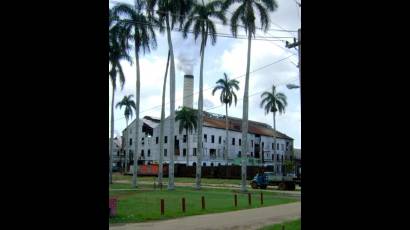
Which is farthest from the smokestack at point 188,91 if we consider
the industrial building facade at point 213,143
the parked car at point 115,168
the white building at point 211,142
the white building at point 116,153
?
the white building at point 116,153

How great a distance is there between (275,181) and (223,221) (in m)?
28.9

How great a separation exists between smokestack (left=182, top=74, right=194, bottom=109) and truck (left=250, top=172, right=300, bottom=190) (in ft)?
160

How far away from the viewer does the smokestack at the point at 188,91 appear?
91562mm

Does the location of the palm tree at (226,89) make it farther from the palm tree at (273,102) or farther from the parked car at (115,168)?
the parked car at (115,168)

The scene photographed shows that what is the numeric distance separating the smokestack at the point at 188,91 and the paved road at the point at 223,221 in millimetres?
72584

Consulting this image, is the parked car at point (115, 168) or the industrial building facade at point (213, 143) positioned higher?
the industrial building facade at point (213, 143)

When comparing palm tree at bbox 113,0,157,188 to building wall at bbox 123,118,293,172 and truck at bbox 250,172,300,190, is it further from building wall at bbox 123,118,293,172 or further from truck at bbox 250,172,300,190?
building wall at bbox 123,118,293,172

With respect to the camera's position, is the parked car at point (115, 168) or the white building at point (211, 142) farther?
the parked car at point (115, 168)

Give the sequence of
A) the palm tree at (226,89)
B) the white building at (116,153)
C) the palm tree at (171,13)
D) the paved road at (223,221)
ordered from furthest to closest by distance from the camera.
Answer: the white building at (116,153)
the palm tree at (226,89)
the palm tree at (171,13)
the paved road at (223,221)

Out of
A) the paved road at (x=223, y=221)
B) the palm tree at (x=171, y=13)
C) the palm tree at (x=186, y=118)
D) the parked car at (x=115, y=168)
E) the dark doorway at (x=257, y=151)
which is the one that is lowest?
the parked car at (x=115, y=168)

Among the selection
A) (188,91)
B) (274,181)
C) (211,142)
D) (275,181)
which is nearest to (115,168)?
(211,142)

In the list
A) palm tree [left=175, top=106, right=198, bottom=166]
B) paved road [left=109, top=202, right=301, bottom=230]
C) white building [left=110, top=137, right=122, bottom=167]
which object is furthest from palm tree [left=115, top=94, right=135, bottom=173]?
paved road [left=109, top=202, right=301, bottom=230]
